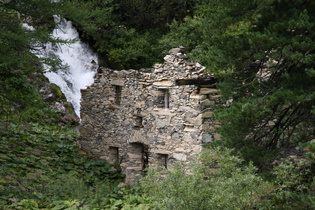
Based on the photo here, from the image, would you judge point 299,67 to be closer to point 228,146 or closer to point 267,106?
point 267,106

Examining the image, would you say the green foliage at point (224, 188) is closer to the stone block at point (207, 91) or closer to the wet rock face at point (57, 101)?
the stone block at point (207, 91)

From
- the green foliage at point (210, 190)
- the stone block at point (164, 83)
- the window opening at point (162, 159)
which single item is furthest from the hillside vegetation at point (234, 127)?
the stone block at point (164, 83)

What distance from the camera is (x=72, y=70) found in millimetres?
20359

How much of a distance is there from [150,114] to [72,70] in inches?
388

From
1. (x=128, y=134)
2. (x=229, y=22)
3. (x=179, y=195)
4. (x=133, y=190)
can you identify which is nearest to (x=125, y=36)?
(x=128, y=134)

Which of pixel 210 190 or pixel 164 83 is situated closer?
pixel 210 190

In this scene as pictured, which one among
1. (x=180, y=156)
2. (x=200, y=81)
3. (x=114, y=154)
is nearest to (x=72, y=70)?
(x=114, y=154)

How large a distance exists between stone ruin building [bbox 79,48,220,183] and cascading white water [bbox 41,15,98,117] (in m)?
5.69

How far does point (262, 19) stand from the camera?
821 cm

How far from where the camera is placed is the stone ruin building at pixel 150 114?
998 centimetres

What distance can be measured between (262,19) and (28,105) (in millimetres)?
5453

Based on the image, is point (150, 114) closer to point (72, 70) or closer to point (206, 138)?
point (206, 138)

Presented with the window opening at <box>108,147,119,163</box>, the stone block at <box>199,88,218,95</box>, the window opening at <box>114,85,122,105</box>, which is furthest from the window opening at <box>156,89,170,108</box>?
the window opening at <box>108,147,119,163</box>

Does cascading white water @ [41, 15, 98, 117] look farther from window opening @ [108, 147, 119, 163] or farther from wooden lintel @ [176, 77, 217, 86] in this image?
wooden lintel @ [176, 77, 217, 86]
